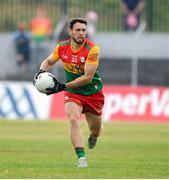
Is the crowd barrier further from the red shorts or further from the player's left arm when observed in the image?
the player's left arm

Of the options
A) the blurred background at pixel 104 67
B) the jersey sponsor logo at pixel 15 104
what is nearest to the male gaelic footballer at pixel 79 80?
the blurred background at pixel 104 67

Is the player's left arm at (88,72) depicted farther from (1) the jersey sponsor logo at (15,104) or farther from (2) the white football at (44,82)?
(1) the jersey sponsor logo at (15,104)

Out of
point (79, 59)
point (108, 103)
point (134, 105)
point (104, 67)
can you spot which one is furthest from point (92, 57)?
point (104, 67)

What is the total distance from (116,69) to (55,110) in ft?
12.2

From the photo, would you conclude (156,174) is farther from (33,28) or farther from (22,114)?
(33,28)

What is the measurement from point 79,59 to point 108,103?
15.7m

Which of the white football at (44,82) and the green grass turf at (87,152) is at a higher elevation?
the white football at (44,82)

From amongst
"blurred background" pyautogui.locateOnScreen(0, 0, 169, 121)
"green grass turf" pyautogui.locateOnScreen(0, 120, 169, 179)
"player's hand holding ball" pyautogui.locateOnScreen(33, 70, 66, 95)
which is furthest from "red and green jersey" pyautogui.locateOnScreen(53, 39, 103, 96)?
"blurred background" pyautogui.locateOnScreen(0, 0, 169, 121)

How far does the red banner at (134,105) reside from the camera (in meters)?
31.1

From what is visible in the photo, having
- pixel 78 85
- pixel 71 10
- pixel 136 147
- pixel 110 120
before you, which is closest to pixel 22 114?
pixel 110 120

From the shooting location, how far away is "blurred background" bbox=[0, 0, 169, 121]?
3322 cm

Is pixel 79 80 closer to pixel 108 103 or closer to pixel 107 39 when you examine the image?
pixel 108 103

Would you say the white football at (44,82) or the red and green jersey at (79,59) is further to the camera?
the red and green jersey at (79,59)

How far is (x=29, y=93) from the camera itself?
30.6 metres
